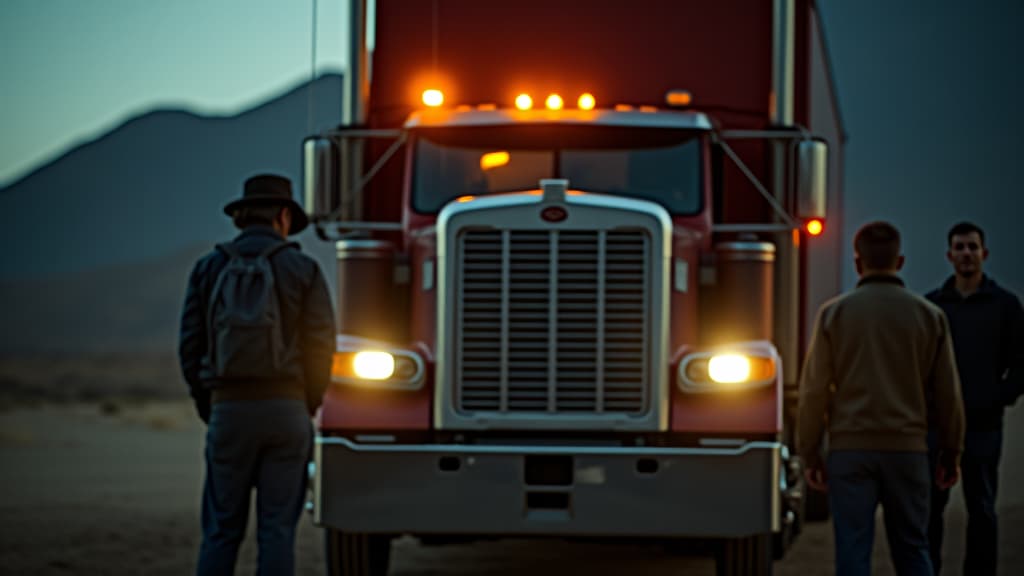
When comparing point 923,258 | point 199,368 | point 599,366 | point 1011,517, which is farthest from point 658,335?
point 923,258

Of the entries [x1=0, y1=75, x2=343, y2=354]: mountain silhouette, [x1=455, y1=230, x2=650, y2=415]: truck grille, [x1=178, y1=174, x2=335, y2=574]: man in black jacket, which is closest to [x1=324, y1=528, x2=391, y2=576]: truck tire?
[x1=455, y1=230, x2=650, y2=415]: truck grille

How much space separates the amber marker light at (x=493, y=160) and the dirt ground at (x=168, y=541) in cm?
278

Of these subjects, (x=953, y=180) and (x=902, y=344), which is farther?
(x=953, y=180)

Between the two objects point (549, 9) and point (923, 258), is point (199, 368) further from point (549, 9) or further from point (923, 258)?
point (923, 258)

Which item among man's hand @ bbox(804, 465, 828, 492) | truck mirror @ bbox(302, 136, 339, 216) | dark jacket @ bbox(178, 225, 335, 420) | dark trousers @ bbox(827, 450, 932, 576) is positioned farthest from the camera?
truck mirror @ bbox(302, 136, 339, 216)

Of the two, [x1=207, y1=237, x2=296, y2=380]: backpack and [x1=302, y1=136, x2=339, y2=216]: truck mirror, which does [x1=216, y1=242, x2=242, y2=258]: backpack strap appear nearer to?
[x1=207, y1=237, x2=296, y2=380]: backpack

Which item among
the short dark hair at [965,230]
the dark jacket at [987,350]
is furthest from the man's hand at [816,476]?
the short dark hair at [965,230]

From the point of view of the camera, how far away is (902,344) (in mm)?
6617

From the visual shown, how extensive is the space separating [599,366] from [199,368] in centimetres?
216

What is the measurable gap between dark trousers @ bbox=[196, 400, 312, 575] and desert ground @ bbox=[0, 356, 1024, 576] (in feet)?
11.5

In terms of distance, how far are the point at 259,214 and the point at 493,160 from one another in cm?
264

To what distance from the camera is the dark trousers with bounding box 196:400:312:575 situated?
22.3 feet

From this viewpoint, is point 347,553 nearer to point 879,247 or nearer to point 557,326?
point 557,326

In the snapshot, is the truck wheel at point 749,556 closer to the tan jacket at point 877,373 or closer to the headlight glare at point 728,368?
the headlight glare at point 728,368
